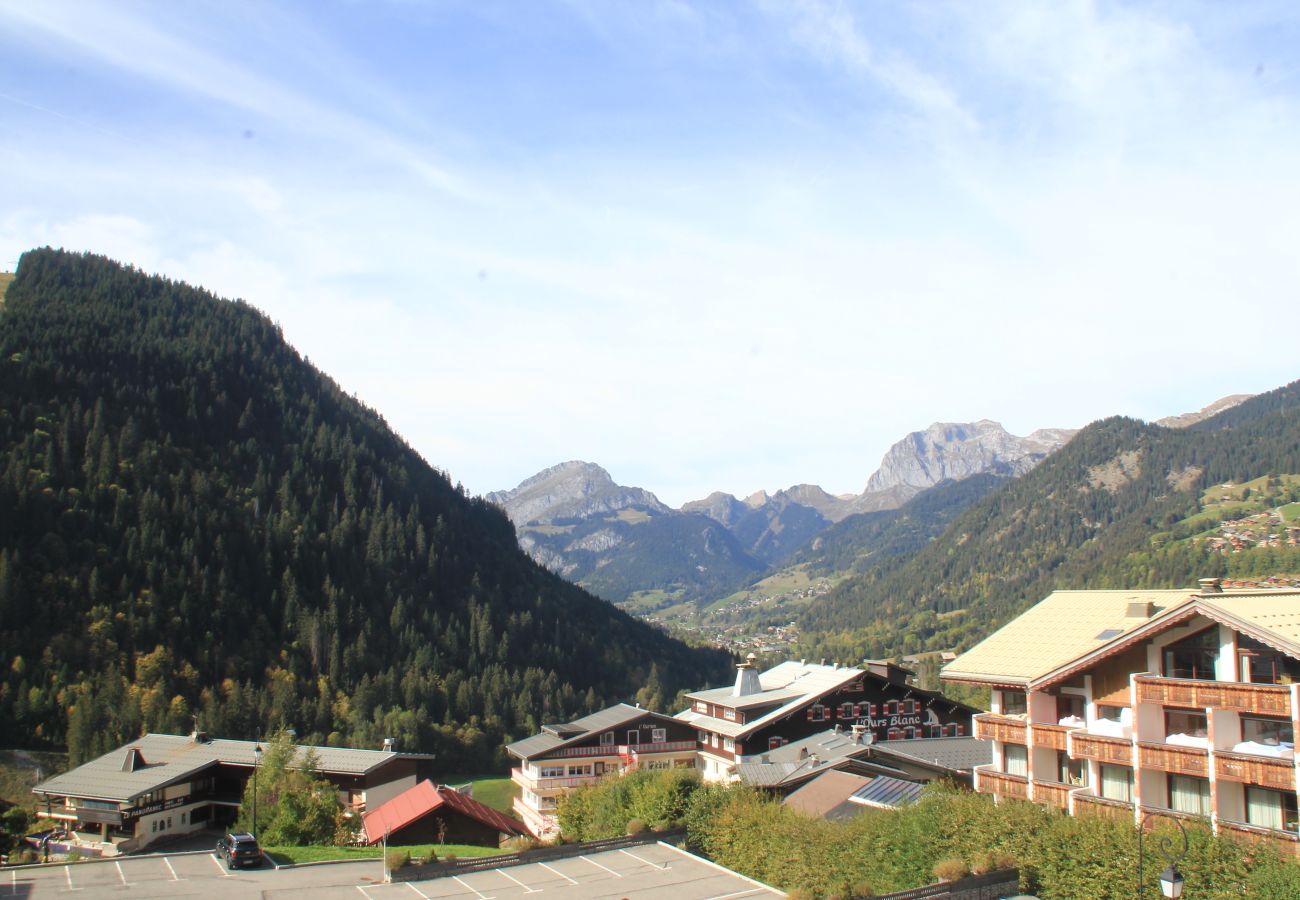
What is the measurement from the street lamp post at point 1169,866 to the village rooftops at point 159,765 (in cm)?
5988

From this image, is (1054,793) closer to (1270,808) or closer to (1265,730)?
(1265,730)

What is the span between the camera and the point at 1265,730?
95.2 feet

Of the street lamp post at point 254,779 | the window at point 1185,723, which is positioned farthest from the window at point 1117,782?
the street lamp post at point 254,779

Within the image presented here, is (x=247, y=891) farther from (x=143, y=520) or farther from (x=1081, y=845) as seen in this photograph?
(x=143, y=520)

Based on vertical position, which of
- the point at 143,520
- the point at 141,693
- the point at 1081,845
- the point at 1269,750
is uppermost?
Answer: the point at 143,520

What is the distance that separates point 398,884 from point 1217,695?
90.1 feet

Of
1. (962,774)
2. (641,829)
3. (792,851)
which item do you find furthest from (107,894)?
(962,774)

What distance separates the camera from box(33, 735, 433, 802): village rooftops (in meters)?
73.4

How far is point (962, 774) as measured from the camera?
4972 centimetres

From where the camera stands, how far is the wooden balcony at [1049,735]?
113 feet

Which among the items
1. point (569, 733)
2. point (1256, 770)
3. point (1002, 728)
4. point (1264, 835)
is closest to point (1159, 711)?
point (1256, 770)

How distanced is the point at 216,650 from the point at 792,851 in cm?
12841

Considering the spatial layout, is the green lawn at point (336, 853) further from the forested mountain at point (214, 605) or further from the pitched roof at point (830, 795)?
the forested mountain at point (214, 605)

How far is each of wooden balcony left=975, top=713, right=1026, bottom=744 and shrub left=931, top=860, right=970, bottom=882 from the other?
8.07 metres
